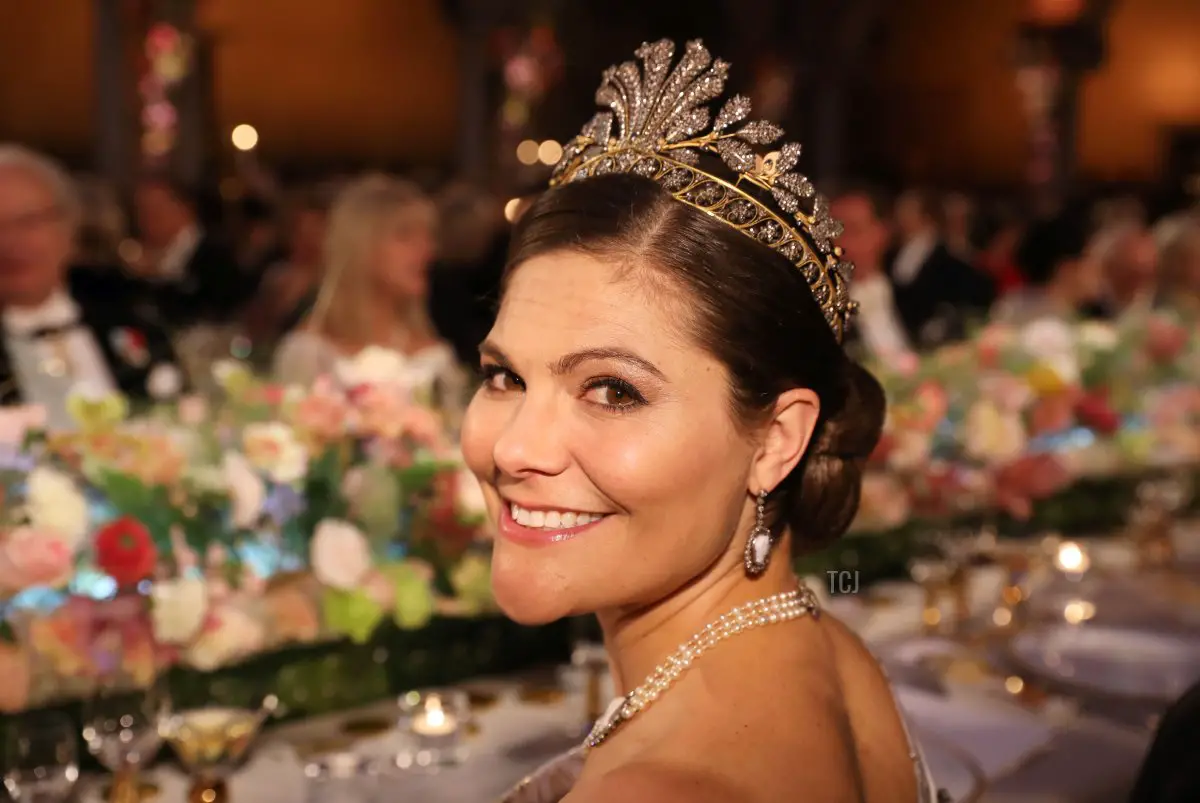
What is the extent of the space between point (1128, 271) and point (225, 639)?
6.14 meters

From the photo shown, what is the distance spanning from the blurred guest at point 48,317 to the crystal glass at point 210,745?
206cm

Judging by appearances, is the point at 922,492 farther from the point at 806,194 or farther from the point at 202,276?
the point at 202,276

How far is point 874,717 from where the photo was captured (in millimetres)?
1482

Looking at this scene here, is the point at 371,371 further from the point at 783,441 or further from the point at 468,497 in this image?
the point at 783,441

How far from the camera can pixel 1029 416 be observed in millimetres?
3820

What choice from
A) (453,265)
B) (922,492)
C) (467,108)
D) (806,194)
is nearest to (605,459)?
(806,194)

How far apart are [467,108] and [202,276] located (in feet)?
28.7

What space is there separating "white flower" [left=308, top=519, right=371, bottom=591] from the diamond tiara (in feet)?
3.45

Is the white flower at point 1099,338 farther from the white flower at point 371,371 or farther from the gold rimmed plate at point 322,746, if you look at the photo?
the gold rimmed plate at point 322,746

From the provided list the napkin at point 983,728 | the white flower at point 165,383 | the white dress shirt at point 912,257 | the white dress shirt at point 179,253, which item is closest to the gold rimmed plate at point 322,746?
the napkin at point 983,728

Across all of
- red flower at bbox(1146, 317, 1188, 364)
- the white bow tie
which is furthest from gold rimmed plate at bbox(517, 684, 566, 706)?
red flower at bbox(1146, 317, 1188, 364)

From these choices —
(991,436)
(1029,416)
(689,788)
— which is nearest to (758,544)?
(689,788)

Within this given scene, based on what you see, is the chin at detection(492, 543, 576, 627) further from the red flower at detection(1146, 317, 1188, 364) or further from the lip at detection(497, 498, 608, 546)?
the red flower at detection(1146, 317, 1188, 364)

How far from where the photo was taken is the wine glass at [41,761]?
5.85 feet
